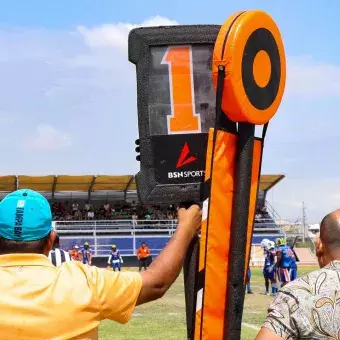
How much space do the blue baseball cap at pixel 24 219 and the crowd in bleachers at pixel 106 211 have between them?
134 ft

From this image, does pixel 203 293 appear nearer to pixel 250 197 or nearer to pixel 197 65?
pixel 250 197

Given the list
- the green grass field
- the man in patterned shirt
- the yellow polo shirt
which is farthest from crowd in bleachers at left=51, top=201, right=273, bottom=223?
the yellow polo shirt

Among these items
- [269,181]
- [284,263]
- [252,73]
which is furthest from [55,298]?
[269,181]

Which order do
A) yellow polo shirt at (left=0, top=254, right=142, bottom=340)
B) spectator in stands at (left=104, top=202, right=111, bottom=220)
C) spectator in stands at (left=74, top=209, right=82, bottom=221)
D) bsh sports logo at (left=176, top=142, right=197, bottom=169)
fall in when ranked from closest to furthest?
yellow polo shirt at (left=0, top=254, right=142, bottom=340), bsh sports logo at (left=176, top=142, right=197, bottom=169), spectator in stands at (left=74, top=209, right=82, bottom=221), spectator in stands at (left=104, top=202, right=111, bottom=220)

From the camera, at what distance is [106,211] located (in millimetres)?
45344

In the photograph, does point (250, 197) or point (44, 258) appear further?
point (250, 197)

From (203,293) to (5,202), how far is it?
1006 millimetres

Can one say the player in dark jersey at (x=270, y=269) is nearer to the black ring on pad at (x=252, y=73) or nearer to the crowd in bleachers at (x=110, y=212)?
the black ring on pad at (x=252, y=73)

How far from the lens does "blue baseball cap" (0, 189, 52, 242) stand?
270 centimetres

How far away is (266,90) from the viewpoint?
3406 millimetres

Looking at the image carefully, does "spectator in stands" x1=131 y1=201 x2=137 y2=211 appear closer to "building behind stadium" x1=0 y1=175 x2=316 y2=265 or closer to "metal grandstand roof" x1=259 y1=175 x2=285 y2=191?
"building behind stadium" x1=0 y1=175 x2=316 y2=265

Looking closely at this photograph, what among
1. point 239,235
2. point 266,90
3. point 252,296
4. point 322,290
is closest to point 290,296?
point 322,290

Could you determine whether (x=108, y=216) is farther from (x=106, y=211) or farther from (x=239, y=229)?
(x=239, y=229)

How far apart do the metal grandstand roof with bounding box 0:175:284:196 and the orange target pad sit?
3906 centimetres
